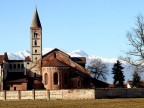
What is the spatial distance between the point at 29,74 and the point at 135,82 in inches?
917

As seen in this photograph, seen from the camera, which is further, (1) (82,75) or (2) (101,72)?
(2) (101,72)

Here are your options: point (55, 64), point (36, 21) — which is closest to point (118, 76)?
point (55, 64)

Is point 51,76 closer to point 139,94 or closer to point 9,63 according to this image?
point 9,63

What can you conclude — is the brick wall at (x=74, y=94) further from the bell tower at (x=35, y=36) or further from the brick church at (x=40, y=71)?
the bell tower at (x=35, y=36)

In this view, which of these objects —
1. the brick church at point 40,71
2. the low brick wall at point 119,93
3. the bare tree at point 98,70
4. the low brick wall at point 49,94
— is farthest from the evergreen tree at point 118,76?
the low brick wall at point 49,94

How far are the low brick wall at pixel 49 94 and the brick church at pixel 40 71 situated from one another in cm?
2056

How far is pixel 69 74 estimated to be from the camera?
10450cm

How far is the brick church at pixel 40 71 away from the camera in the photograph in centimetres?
10219

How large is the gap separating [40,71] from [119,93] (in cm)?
3378

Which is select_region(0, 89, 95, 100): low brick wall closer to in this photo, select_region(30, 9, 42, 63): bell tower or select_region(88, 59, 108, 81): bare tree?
select_region(30, 9, 42, 63): bell tower

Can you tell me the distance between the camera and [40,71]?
352ft

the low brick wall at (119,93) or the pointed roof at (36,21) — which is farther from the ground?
the pointed roof at (36,21)

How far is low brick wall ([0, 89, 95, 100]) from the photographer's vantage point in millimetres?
73625

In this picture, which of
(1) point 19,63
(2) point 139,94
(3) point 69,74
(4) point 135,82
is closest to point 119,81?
(4) point 135,82
